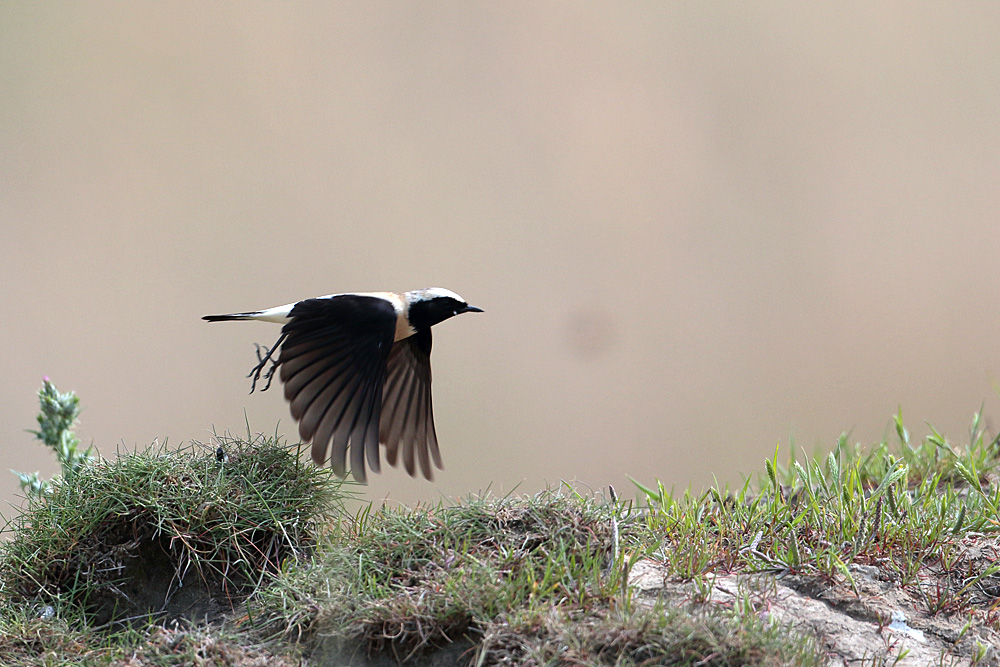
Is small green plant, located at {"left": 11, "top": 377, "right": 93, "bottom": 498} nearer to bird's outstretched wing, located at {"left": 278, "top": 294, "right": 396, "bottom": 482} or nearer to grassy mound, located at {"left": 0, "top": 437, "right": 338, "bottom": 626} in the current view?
grassy mound, located at {"left": 0, "top": 437, "right": 338, "bottom": 626}

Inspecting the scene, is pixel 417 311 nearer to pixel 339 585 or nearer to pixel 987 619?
pixel 339 585

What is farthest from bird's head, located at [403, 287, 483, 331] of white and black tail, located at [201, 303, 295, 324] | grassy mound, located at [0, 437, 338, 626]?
grassy mound, located at [0, 437, 338, 626]

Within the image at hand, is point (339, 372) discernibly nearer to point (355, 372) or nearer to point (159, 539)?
point (355, 372)

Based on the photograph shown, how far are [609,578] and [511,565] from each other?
30cm

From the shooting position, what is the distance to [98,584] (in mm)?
2766

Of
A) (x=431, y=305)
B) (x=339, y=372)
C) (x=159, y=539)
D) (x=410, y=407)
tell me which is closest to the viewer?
(x=159, y=539)

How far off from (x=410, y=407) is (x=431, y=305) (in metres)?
0.48

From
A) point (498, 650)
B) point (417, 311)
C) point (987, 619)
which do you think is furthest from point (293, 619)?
point (987, 619)

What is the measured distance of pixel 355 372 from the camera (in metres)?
3.10

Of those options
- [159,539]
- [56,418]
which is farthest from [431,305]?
[56,418]

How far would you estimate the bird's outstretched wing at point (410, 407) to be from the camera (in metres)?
3.51

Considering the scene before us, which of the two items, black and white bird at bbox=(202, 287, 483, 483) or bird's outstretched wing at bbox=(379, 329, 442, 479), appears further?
bird's outstretched wing at bbox=(379, 329, 442, 479)

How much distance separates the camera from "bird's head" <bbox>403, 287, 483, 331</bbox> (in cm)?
344

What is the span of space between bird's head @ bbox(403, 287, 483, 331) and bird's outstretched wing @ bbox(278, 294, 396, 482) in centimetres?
A: 19
